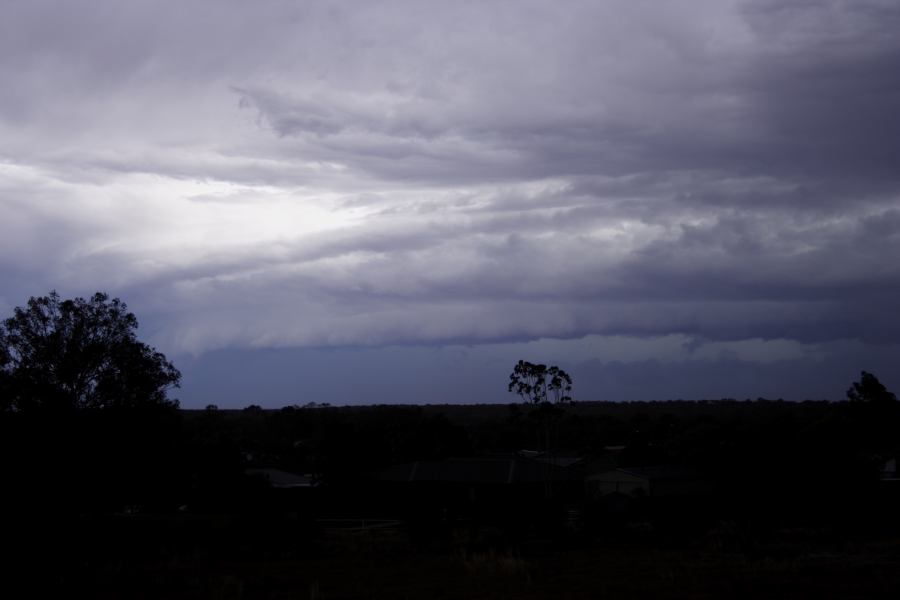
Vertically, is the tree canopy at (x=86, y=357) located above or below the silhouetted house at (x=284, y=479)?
above

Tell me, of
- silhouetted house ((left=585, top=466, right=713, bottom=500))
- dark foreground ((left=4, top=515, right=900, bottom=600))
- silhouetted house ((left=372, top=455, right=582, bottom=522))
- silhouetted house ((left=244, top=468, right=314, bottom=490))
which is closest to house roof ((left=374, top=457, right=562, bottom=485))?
silhouetted house ((left=372, top=455, right=582, bottom=522))

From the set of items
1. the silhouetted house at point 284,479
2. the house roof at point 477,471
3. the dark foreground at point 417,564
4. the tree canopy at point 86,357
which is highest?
the tree canopy at point 86,357

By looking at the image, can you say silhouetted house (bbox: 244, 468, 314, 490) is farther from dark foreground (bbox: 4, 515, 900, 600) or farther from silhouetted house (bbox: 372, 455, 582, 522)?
dark foreground (bbox: 4, 515, 900, 600)

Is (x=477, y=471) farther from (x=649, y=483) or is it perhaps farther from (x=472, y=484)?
(x=649, y=483)

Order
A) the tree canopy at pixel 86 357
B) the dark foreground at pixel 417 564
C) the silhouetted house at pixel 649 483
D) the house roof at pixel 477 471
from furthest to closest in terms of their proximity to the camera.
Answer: the house roof at pixel 477 471 < the silhouetted house at pixel 649 483 < the tree canopy at pixel 86 357 < the dark foreground at pixel 417 564

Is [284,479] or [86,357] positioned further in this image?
[284,479]

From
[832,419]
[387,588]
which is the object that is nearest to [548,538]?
[387,588]

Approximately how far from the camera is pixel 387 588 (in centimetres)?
2895

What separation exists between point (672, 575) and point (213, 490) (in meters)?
29.3

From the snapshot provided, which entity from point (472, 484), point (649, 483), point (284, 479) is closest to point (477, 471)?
point (472, 484)

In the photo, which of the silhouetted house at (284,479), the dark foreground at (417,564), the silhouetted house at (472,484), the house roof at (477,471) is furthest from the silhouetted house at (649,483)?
the silhouetted house at (284,479)

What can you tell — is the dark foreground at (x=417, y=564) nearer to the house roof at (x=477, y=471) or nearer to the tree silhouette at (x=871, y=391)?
the house roof at (x=477, y=471)

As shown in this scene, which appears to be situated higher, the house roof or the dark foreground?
the house roof

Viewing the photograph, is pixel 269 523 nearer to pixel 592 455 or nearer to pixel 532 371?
pixel 532 371
